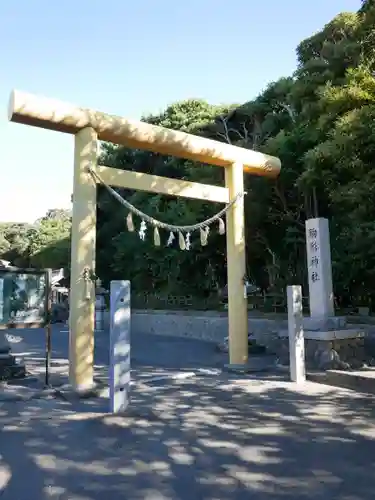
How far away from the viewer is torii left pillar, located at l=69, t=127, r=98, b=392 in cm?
606

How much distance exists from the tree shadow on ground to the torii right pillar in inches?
80.9

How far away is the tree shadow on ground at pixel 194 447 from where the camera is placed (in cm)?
290

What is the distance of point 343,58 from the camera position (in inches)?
400

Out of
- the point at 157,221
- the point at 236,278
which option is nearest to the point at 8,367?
the point at 157,221

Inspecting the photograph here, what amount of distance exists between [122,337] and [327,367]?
4590 mm

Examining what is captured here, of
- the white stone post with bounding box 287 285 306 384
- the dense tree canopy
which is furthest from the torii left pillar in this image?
the dense tree canopy

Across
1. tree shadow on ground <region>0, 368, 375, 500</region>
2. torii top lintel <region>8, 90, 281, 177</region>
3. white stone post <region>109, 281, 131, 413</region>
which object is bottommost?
tree shadow on ground <region>0, 368, 375, 500</region>

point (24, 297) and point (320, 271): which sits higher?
point (320, 271)

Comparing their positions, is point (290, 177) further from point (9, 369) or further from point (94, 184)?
point (9, 369)

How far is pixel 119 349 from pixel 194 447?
A: 1.63m

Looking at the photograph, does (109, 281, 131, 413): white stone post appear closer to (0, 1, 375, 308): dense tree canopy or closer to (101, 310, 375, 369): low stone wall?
(101, 310, 375, 369): low stone wall

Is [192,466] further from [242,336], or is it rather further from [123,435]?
[242,336]

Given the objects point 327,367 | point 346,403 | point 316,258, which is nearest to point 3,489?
point 346,403

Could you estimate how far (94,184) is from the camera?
→ 6500 mm
